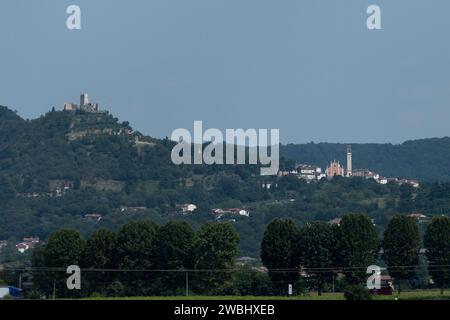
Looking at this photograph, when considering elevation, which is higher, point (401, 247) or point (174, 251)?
point (401, 247)

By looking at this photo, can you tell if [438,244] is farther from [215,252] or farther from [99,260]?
[99,260]

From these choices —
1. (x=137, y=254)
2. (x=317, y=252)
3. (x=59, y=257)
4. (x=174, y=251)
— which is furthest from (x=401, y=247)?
(x=59, y=257)

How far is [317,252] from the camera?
89.2 metres

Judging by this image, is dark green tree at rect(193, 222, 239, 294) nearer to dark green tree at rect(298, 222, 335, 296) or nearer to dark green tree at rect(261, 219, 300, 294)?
dark green tree at rect(261, 219, 300, 294)

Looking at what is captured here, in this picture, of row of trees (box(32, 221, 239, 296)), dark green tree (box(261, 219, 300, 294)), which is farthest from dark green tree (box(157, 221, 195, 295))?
dark green tree (box(261, 219, 300, 294))

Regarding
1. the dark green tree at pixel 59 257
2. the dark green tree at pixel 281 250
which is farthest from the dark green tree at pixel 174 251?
the dark green tree at pixel 59 257

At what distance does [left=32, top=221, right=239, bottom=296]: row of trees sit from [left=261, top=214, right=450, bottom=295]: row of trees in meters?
3.69

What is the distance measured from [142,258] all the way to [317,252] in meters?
12.7

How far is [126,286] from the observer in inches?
3273

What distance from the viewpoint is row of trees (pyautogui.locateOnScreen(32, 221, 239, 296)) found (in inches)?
3317

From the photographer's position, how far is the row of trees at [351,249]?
85750 millimetres
